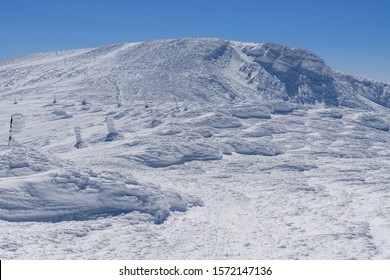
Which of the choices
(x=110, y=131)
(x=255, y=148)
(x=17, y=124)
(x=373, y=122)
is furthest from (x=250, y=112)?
(x=17, y=124)

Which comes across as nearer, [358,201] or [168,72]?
[358,201]

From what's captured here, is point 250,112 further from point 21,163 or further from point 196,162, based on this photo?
point 21,163

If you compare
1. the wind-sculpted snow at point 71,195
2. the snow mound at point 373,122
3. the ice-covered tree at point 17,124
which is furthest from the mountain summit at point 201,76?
the wind-sculpted snow at point 71,195

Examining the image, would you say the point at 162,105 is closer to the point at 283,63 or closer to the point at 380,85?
the point at 283,63

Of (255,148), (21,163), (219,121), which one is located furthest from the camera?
(219,121)

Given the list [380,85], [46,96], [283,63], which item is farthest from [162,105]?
[380,85]

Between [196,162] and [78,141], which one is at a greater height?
[78,141]

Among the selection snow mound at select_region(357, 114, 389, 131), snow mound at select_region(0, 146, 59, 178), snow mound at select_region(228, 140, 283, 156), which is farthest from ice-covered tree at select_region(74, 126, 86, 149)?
snow mound at select_region(357, 114, 389, 131)

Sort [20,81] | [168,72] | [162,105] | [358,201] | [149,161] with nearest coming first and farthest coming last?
[358,201]
[149,161]
[162,105]
[168,72]
[20,81]
